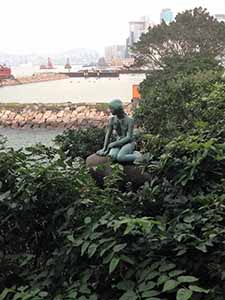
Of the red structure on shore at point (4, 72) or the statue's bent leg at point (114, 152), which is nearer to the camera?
the statue's bent leg at point (114, 152)

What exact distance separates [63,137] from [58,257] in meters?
5.31

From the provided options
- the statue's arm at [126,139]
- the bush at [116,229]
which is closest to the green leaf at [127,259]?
the bush at [116,229]

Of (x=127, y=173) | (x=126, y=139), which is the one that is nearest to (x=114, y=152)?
(x=126, y=139)

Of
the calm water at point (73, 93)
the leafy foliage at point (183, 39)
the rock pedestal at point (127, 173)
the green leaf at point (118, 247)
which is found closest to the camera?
the green leaf at point (118, 247)

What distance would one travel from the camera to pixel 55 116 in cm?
2894

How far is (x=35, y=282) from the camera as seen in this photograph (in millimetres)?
2010

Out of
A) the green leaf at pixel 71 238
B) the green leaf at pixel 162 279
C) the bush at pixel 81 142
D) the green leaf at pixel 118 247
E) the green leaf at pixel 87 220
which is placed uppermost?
the green leaf at pixel 118 247

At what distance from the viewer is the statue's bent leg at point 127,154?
522 centimetres

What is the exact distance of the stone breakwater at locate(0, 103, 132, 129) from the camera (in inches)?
1109

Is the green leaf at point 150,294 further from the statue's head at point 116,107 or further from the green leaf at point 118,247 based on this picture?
the statue's head at point 116,107

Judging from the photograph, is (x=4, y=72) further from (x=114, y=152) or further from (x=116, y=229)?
(x=116, y=229)

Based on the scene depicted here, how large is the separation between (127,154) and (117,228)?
138 inches

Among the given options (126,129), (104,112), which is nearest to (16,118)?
(104,112)

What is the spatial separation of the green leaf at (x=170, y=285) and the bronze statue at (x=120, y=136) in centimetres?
365
